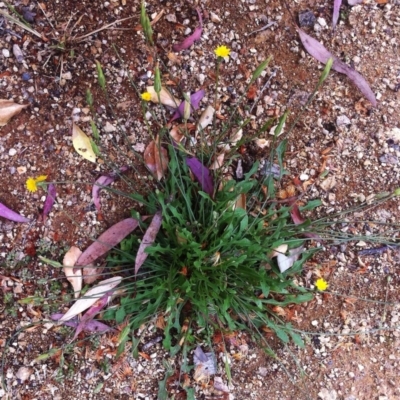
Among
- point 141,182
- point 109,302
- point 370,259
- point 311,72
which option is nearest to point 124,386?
point 109,302

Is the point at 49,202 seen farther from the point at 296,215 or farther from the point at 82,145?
the point at 296,215

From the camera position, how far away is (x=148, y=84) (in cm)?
199

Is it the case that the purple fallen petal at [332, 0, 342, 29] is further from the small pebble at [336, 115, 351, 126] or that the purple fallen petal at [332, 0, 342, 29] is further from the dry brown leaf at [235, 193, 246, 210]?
the dry brown leaf at [235, 193, 246, 210]

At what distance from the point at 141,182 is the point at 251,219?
0.46 m

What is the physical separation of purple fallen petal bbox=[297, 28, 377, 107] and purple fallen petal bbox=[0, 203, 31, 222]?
137 cm

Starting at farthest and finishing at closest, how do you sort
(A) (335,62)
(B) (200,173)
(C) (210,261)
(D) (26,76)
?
(A) (335,62) → (D) (26,76) → (B) (200,173) → (C) (210,261)

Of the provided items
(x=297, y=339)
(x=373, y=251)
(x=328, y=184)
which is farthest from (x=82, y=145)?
(x=373, y=251)

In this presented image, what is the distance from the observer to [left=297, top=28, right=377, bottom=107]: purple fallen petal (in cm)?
205

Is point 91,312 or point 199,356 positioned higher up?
point 91,312

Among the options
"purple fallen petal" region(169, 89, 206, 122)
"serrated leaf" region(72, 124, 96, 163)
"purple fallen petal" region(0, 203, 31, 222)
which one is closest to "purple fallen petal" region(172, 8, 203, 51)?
"purple fallen petal" region(169, 89, 206, 122)

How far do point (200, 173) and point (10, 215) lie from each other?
760 millimetres

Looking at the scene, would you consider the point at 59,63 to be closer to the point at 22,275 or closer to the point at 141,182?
the point at 141,182

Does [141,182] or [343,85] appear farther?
[343,85]

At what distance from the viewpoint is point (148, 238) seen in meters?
1.78
